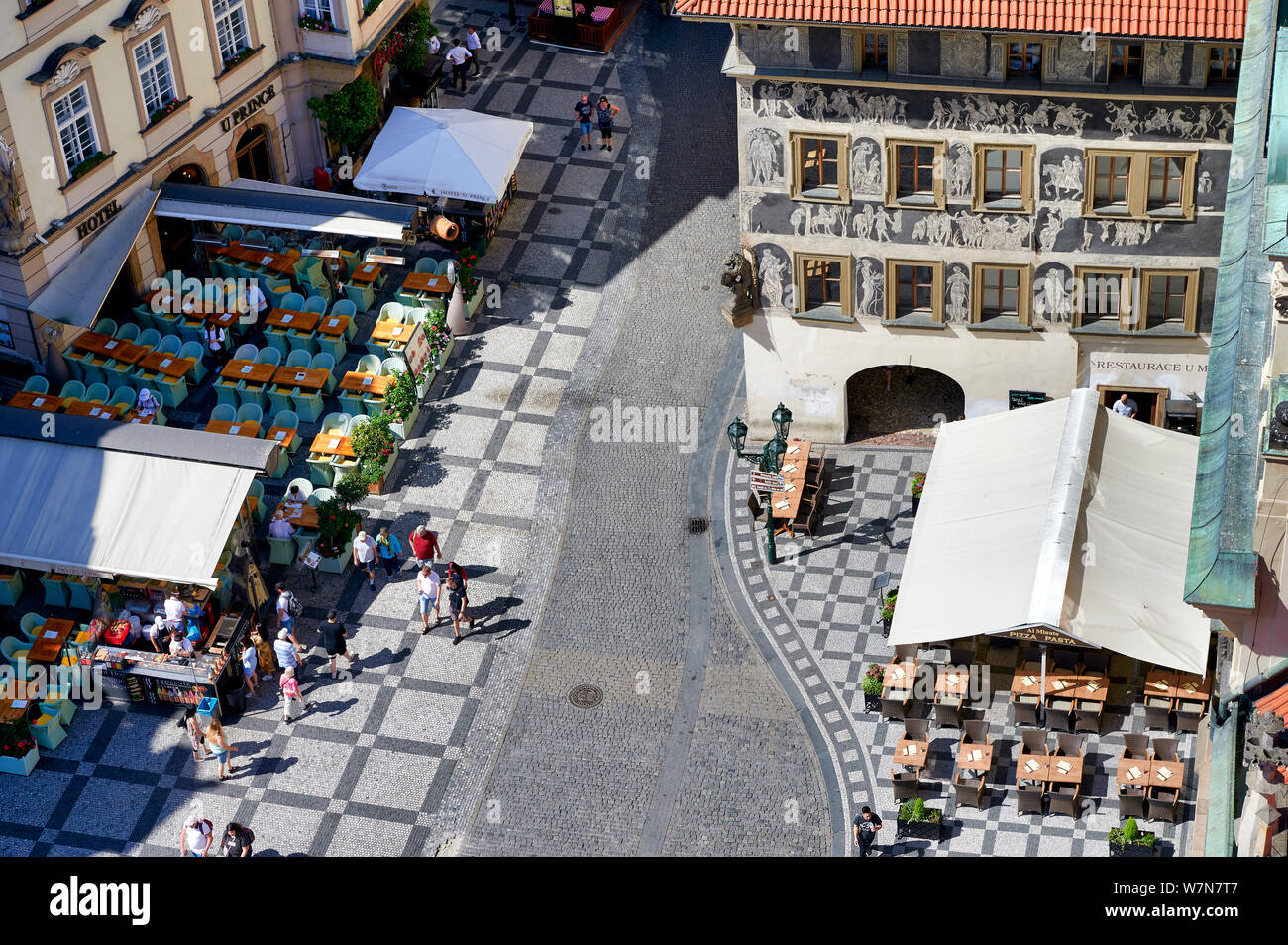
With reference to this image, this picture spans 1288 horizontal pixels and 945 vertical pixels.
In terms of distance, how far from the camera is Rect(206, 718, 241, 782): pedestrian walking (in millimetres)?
34500

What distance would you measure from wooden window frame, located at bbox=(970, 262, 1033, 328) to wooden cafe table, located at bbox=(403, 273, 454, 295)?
14762mm

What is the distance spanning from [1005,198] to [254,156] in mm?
23610

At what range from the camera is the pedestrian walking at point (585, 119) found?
53.5 metres

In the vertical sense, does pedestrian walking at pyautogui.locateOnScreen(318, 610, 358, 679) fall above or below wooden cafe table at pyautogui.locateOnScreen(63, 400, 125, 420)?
below

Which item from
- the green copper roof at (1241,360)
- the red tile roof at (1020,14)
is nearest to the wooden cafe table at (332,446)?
the red tile roof at (1020,14)

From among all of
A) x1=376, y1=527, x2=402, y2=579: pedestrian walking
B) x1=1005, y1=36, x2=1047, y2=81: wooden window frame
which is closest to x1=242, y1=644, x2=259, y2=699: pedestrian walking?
x1=376, y1=527, x2=402, y2=579: pedestrian walking

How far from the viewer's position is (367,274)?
47875mm

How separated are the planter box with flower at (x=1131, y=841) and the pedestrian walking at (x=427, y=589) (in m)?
15.0

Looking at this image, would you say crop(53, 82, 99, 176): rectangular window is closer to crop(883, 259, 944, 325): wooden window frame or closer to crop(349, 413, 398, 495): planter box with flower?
crop(349, 413, 398, 495): planter box with flower

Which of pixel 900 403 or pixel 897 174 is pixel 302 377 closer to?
pixel 900 403

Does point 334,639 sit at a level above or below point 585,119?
below

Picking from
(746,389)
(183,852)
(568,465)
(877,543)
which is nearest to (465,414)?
(568,465)

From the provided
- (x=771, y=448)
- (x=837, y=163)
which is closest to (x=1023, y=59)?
(x=837, y=163)

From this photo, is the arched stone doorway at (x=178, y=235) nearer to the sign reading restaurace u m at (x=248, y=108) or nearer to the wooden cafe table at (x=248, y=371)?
the sign reading restaurace u m at (x=248, y=108)
